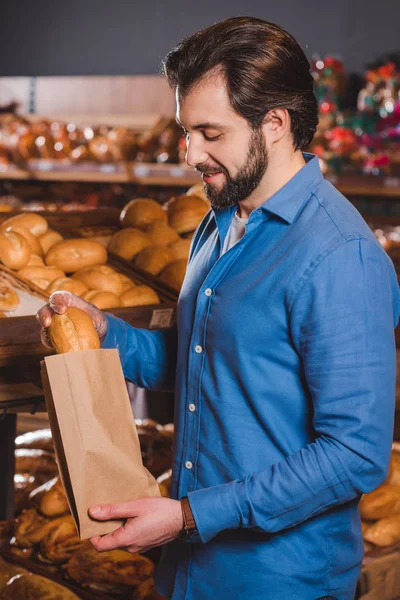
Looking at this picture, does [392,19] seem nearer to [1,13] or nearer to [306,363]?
[1,13]

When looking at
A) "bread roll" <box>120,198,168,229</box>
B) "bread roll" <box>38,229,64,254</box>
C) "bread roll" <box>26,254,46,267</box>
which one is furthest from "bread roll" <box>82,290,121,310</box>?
"bread roll" <box>120,198,168,229</box>

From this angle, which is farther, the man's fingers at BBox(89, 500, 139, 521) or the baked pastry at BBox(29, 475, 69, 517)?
the baked pastry at BBox(29, 475, 69, 517)

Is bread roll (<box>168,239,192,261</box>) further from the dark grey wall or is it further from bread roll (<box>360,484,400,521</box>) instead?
the dark grey wall

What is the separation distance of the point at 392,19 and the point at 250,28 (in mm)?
4020

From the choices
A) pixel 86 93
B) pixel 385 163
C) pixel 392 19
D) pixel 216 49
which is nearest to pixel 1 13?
pixel 86 93

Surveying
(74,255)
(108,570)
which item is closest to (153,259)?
(74,255)

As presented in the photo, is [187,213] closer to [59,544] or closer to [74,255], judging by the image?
[74,255]

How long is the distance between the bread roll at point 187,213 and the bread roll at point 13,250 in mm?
618

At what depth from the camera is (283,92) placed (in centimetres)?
129

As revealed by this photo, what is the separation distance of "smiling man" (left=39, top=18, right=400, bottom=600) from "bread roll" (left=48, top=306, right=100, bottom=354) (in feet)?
0.12

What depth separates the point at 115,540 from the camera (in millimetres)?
1222

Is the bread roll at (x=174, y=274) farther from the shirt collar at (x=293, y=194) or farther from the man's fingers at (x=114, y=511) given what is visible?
the man's fingers at (x=114, y=511)

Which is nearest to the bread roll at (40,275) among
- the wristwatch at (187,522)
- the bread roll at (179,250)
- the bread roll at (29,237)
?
the bread roll at (29,237)

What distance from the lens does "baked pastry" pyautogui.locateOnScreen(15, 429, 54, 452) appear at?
2.67m
